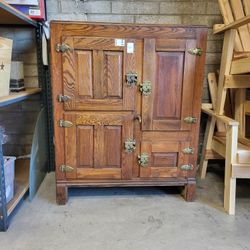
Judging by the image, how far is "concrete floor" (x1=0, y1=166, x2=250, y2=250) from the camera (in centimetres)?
135

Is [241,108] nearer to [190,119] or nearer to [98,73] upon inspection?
[190,119]

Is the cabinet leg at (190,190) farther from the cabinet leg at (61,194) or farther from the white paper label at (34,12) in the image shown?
the white paper label at (34,12)

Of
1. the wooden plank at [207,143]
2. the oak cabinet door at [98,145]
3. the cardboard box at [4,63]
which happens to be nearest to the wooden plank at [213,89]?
the wooden plank at [207,143]

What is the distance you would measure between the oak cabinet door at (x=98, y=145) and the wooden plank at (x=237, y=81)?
31.2 inches

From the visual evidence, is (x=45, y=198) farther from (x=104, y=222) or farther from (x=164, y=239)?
(x=164, y=239)

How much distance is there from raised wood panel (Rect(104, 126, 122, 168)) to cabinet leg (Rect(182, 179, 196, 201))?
0.52 m

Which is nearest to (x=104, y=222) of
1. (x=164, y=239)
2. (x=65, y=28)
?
(x=164, y=239)

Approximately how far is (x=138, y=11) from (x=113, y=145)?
1.16 meters

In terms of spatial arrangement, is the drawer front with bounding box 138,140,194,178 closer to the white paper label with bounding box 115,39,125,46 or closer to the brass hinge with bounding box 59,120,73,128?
the brass hinge with bounding box 59,120,73,128

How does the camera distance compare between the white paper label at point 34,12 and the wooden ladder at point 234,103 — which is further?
the white paper label at point 34,12

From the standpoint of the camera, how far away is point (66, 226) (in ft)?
4.88

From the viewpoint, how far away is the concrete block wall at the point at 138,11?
2.02 meters

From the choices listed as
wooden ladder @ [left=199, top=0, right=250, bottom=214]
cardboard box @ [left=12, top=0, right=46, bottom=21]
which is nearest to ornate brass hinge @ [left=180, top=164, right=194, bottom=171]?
wooden ladder @ [left=199, top=0, right=250, bottom=214]

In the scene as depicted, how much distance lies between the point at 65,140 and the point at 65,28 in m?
0.70
